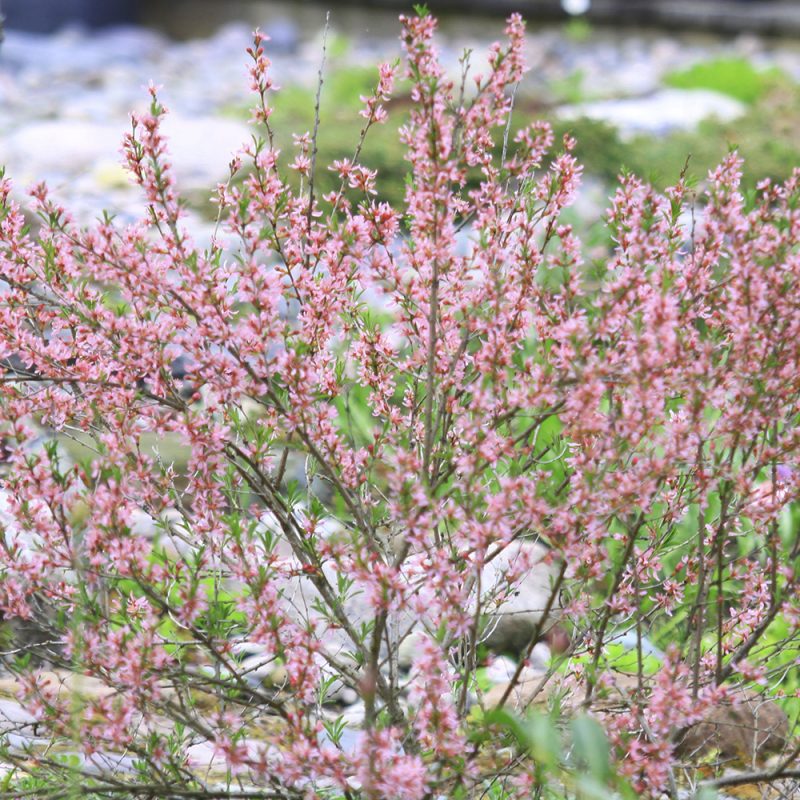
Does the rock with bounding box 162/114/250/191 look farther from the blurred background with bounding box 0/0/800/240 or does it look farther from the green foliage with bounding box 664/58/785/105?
the green foliage with bounding box 664/58/785/105

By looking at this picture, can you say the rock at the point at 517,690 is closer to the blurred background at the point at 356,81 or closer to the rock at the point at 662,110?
the blurred background at the point at 356,81

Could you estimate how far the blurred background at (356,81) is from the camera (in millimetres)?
6965

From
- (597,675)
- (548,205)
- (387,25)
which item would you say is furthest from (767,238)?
(387,25)

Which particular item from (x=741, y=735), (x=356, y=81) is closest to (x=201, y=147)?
(x=356, y=81)

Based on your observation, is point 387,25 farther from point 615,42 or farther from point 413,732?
point 413,732

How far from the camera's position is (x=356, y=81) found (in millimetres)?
9938

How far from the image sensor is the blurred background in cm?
696

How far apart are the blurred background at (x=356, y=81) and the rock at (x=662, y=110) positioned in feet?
0.08

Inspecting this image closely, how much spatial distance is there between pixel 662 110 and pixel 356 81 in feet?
8.66

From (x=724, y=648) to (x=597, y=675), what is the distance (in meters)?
0.53

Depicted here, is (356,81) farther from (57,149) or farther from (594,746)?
(594,746)

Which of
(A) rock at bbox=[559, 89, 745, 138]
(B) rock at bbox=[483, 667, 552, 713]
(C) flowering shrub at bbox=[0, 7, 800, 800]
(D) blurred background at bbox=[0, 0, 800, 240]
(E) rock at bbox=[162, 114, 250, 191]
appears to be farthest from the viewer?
(A) rock at bbox=[559, 89, 745, 138]

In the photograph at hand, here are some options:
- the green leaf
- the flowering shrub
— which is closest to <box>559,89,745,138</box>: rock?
the flowering shrub

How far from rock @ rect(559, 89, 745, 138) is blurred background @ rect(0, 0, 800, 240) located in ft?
0.08
